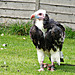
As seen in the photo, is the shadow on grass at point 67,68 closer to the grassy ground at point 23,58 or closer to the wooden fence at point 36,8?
the grassy ground at point 23,58

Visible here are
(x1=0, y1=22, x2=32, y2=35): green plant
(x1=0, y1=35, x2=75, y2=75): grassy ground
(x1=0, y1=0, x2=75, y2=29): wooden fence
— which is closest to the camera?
(x1=0, y1=35, x2=75, y2=75): grassy ground

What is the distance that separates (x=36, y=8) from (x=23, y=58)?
4.64 metres

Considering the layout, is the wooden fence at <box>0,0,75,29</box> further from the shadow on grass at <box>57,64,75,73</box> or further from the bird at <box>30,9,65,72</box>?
the bird at <box>30,9,65,72</box>

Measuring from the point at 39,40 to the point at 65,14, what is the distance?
592 centimetres

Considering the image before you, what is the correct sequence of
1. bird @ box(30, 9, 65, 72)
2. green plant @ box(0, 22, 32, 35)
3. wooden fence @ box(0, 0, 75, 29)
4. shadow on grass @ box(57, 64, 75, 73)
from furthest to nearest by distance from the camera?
wooden fence @ box(0, 0, 75, 29), green plant @ box(0, 22, 32, 35), shadow on grass @ box(57, 64, 75, 73), bird @ box(30, 9, 65, 72)

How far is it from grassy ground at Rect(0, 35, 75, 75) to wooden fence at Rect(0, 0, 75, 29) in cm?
134

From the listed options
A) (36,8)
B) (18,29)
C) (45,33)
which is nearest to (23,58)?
(45,33)

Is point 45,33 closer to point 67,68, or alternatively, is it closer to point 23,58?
point 67,68

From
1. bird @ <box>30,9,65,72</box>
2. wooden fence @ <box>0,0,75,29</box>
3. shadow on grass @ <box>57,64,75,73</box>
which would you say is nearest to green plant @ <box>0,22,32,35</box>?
wooden fence @ <box>0,0,75,29</box>

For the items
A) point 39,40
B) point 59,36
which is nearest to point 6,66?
point 39,40

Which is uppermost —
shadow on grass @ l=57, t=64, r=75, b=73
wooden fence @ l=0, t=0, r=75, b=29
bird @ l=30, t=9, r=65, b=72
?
bird @ l=30, t=9, r=65, b=72

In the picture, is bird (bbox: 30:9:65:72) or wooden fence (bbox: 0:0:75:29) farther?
wooden fence (bbox: 0:0:75:29)

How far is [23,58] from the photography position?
601 cm

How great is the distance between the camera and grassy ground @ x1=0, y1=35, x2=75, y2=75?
15.6 ft
